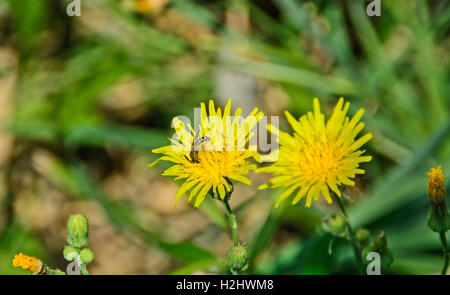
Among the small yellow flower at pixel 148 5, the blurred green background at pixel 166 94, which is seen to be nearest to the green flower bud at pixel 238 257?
the blurred green background at pixel 166 94

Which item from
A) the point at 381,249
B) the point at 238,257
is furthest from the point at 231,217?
the point at 381,249

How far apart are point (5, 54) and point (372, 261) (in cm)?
136

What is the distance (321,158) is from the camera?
63 centimetres

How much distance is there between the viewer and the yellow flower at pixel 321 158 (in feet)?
2.02

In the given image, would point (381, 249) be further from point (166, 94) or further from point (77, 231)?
point (166, 94)

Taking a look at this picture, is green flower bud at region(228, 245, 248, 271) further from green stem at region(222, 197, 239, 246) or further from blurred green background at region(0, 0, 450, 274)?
blurred green background at region(0, 0, 450, 274)

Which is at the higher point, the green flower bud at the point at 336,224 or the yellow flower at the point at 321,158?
the yellow flower at the point at 321,158

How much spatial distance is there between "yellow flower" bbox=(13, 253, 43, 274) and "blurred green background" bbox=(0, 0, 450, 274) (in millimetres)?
353

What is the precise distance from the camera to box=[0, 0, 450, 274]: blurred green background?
1.16m

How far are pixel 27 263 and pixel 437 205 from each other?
571 mm

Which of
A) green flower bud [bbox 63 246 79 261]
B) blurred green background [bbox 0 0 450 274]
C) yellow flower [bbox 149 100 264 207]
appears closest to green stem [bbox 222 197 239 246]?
yellow flower [bbox 149 100 264 207]

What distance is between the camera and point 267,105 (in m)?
1.38

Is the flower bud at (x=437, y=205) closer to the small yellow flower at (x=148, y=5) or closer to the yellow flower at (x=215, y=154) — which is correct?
the yellow flower at (x=215, y=154)

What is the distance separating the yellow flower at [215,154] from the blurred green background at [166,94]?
16.1 inches
